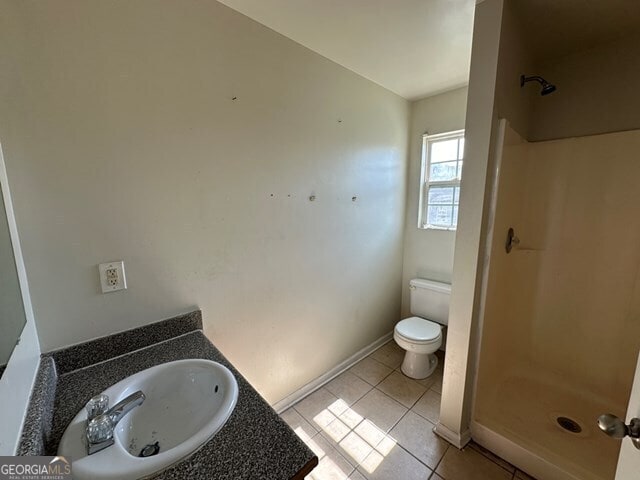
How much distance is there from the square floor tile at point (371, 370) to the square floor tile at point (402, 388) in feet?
0.15

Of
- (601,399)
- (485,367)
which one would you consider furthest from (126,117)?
(601,399)

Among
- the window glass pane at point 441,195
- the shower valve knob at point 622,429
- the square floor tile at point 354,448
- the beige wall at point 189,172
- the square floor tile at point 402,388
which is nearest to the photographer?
the shower valve knob at point 622,429

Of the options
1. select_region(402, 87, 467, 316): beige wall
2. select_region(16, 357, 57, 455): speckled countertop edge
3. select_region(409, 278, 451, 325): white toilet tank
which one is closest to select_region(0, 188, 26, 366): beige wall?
select_region(16, 357, 57, 455): speckled countertop edge

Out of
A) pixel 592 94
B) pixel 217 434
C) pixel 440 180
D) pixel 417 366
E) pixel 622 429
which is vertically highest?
pixel 592 94

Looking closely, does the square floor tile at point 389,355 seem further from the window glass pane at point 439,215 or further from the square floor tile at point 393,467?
the window glass pane at point 439,215

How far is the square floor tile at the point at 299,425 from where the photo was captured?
1615 mm

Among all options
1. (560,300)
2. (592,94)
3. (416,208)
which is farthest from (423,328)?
(592,94)

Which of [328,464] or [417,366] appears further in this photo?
[417,366]

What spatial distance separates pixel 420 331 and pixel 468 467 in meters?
0.83

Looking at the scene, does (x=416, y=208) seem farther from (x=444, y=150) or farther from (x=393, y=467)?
(x=393, y=467)

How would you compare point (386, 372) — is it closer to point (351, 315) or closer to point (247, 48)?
point (351, 315)

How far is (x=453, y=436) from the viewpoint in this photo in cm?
154

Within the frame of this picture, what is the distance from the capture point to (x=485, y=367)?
1630mm

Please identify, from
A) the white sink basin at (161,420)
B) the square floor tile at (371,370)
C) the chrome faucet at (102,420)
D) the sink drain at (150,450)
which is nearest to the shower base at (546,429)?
the square floor tile at (371,370)
